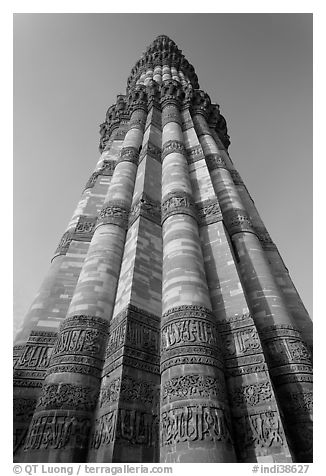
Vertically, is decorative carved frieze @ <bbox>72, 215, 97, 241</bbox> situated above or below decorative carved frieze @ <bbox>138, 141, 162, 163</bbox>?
below

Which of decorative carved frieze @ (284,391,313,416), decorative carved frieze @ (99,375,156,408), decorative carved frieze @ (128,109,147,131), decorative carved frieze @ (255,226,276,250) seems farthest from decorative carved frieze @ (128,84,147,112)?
decorative carved frieze @ (284,391,313,416)

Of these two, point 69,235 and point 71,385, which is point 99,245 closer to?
point 69,235

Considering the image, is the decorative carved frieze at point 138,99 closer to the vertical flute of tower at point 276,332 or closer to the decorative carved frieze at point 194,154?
the decorative carved frieze at point 194,154

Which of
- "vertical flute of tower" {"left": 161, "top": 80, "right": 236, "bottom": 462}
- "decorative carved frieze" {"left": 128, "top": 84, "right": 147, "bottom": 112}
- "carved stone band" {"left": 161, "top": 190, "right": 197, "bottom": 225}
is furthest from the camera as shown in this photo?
"decorative carved frieze" {"left": 128, "top": 84, "right": 147, "bottom": 112}

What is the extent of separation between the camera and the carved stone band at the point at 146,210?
873 cm

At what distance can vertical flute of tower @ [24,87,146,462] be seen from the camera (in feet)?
14.8

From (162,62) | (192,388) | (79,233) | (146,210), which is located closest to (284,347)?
(192,388)

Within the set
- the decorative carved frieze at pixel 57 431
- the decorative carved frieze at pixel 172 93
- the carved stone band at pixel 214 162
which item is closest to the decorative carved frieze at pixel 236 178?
the carved stone band at pixel 214 162

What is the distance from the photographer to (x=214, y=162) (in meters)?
12.2

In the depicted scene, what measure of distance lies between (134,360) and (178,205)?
4.66 meters

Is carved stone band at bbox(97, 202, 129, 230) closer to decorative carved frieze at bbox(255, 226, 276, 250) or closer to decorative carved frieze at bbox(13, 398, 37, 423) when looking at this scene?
decorative carved frieze at bbox(255, 226, 276, 250)

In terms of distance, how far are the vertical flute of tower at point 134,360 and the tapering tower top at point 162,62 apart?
54.1ft

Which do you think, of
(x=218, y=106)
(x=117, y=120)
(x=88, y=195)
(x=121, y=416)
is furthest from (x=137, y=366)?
(x=218, y=106)

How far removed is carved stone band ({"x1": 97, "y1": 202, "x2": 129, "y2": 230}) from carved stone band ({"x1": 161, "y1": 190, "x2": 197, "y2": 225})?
1087 mm
